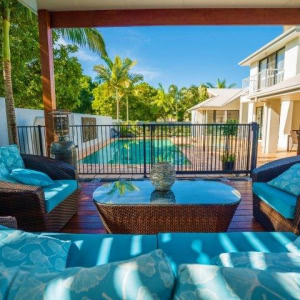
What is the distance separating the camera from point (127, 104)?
2077cm

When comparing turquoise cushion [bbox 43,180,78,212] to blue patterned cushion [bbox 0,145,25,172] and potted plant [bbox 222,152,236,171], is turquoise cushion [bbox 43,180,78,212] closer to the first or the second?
blue patterned cushion [bbox 0,145,25,172]

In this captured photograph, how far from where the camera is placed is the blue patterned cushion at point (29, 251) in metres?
0.99

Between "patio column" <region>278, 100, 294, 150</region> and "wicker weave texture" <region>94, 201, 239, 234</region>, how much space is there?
8.25 metres

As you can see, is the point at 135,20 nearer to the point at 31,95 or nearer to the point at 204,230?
the point at 204,230

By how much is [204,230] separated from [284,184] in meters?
0.98

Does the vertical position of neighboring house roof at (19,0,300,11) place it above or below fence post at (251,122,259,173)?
above

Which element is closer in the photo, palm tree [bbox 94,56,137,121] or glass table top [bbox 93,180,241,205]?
glass table top [bbox 93,180,241,205]

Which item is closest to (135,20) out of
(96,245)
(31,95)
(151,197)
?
(151,197)

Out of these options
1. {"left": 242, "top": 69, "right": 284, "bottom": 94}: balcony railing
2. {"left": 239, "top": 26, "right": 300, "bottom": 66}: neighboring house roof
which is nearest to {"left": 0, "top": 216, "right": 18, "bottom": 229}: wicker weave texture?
{"left": 239, "top": 26, "right": 300, "bottom": 66}: neighboring house roof

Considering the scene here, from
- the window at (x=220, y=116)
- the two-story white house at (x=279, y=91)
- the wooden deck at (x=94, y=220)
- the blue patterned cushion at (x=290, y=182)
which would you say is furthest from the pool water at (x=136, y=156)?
the window at (x=220, y=116)

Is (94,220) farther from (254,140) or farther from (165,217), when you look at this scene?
(254,140)

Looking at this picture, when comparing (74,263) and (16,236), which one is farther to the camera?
(74,263)

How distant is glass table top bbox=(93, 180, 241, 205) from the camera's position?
6.89 ft

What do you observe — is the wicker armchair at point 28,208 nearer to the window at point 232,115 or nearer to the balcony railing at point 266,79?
the balcony railing at point 266,79
